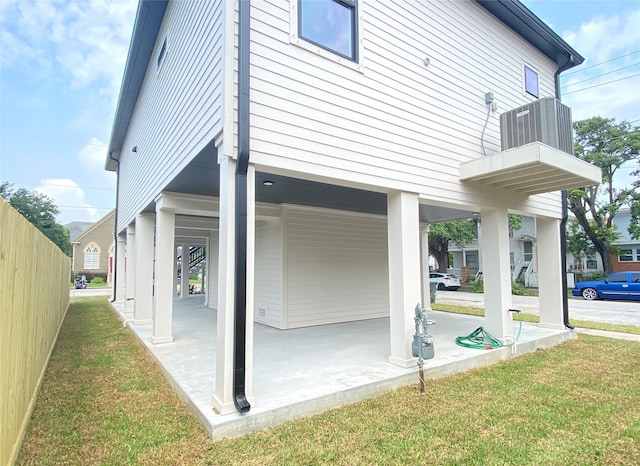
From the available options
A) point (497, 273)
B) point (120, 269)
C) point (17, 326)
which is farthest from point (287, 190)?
point (120, 269)

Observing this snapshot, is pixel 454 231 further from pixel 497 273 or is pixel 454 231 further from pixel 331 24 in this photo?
pixel 331 24

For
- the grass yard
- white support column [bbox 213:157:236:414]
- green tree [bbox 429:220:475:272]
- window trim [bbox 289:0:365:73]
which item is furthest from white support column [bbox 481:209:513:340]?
green tree [bbox 429:220:475:272]

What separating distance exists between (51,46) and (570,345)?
1196 inches

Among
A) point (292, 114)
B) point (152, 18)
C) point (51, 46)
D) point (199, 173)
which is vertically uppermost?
point (51, 46)

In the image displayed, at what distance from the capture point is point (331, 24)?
431 centimetres

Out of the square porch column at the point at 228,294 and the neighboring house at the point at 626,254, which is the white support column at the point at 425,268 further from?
the neighboring house at the point at 626,254

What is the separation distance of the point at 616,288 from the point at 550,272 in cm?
1101

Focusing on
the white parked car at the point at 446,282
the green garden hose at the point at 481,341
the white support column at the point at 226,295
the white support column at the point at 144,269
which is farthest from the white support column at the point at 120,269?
the white parked car at the point at 446,282

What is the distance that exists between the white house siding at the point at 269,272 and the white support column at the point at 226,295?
13.9 ft

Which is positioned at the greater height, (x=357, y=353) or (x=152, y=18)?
(x=152, y=18)

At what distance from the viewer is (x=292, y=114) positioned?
12.5ft

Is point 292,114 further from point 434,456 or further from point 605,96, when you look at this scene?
point 605,96

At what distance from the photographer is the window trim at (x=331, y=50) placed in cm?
386

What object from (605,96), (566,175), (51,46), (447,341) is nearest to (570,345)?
(447,341)
